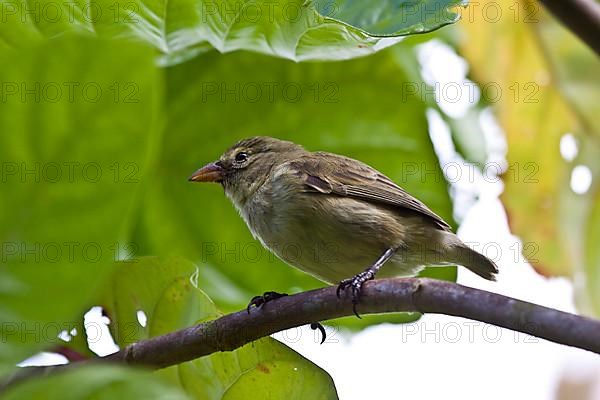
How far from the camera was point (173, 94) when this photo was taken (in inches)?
110

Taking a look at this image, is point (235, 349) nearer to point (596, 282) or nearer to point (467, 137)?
point (467, 137)

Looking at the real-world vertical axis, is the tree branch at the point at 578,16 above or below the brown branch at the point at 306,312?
above

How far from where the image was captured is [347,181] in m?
3.80

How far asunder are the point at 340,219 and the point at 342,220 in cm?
1

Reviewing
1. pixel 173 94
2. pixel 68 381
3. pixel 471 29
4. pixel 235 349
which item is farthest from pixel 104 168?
pixel 471 29

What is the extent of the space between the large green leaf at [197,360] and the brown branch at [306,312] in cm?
6

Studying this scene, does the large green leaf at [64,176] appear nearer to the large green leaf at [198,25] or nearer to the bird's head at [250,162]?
the large green leaf at [198,25]

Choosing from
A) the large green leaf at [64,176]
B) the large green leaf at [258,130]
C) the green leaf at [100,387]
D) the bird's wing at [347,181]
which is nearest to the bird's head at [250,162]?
the bird's wing at [347,181]

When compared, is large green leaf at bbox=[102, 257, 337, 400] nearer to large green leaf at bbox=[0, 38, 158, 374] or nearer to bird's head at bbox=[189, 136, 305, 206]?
large green leaf at bbox=[0, 38, 158, 374]

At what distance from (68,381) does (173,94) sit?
1.95 meters

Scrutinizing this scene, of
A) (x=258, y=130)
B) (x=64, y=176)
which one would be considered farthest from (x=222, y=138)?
(x=64, y=176)

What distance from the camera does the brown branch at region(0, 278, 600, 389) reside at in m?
1.51

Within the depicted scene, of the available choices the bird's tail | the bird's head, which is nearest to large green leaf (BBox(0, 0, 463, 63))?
the bird's head

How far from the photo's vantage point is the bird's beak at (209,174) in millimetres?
3266
